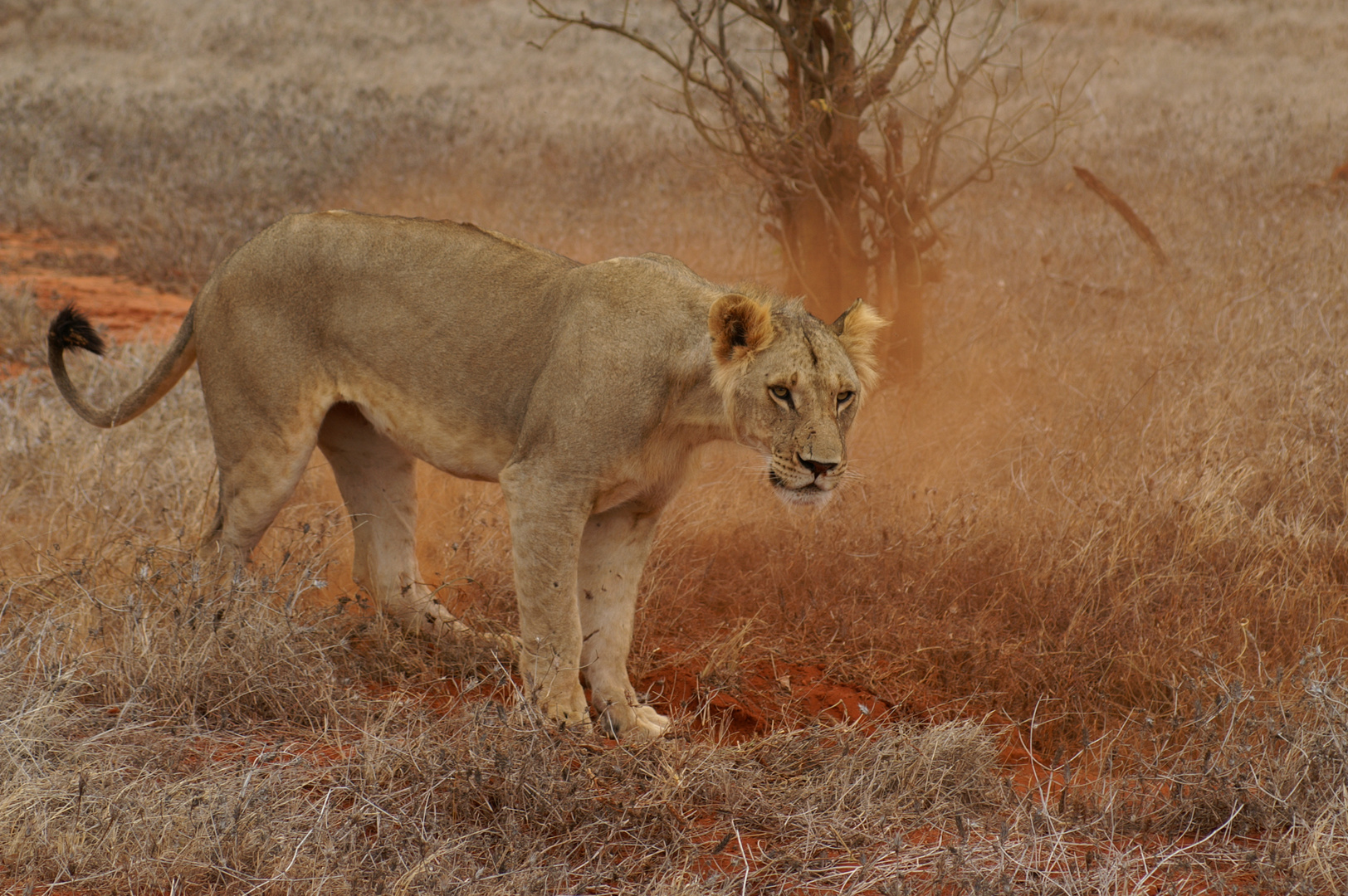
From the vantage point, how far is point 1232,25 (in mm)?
20688

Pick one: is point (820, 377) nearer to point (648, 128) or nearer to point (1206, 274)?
point (1206, 274)

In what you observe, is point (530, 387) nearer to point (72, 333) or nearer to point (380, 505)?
point (380, 505)

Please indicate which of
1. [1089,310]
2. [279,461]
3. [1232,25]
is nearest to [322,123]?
[1089,310]

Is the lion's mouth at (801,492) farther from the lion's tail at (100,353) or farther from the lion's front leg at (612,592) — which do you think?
the lion's tail at (100,353)

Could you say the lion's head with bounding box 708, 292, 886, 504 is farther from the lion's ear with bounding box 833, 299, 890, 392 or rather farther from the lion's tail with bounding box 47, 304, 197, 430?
the lion's tail with bounding box 47, 304, 197, 430

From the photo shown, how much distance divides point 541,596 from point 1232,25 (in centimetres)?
2098

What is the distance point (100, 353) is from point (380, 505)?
1114 millimetres

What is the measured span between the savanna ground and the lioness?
13.2 inches

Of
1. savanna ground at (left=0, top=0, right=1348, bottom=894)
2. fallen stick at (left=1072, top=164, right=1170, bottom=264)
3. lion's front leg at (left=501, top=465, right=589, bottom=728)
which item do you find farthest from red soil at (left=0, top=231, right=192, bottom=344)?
fallen stick at (left=1072, top=164, right=1170, bottom=264)

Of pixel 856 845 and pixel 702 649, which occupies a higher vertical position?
pixel 856 845

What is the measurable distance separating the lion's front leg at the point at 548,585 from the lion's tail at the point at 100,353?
1.46 m

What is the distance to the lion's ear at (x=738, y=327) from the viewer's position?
3361 millimetres

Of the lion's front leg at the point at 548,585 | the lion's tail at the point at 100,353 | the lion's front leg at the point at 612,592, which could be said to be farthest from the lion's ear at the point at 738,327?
the lion's tail at the point at 100,353

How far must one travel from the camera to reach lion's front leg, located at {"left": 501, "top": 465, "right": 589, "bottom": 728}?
364 centimetres
